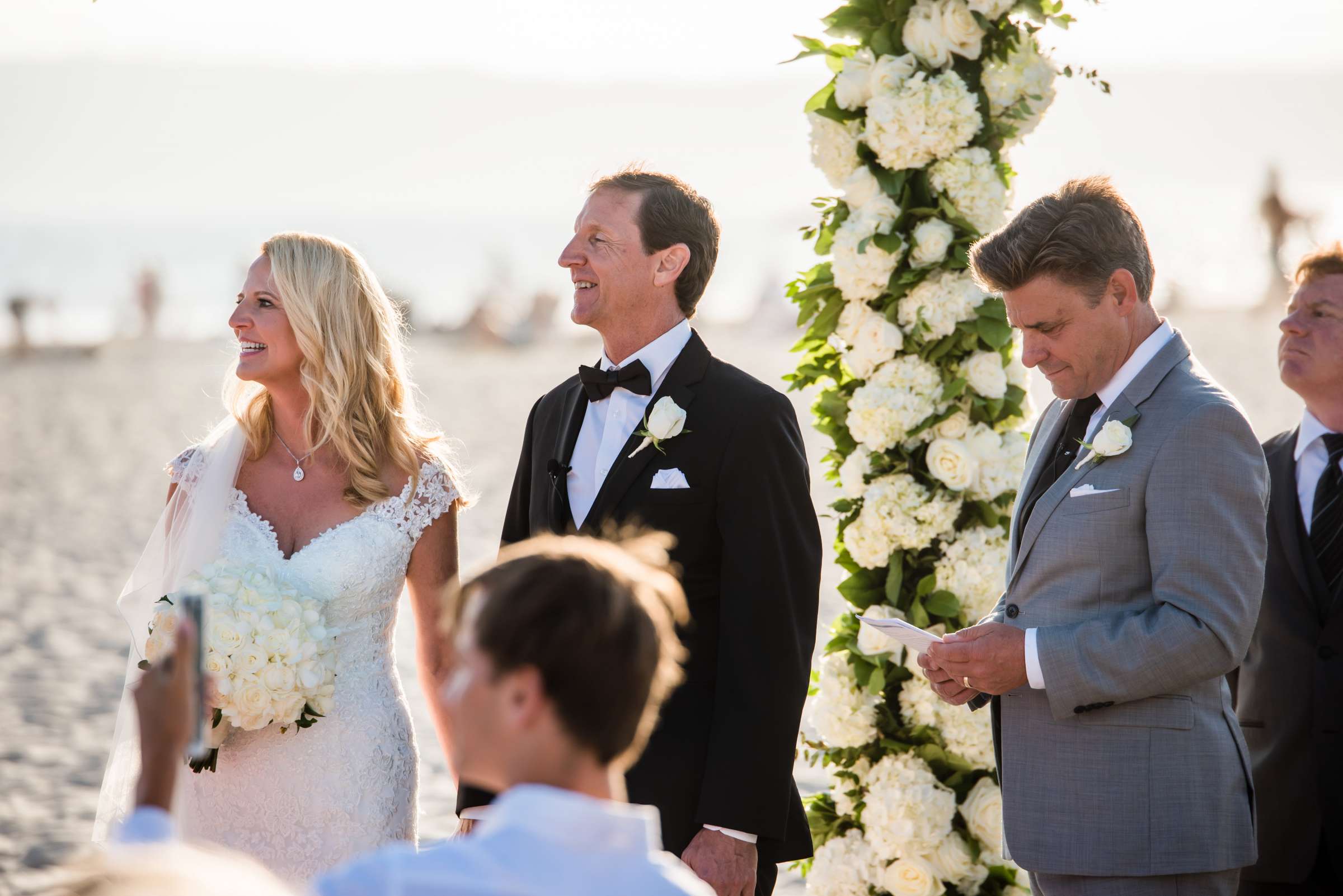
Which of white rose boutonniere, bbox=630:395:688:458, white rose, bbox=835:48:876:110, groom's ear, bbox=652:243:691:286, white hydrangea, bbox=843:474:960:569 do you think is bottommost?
white hydrangea, bbox=843:474:960:569

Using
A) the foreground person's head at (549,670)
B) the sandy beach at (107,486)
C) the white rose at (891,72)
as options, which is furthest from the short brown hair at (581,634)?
the sandy beach at (107,486)

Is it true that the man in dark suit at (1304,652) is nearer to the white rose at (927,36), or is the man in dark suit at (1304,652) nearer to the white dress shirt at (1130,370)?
the white dress shirt at (1130,370)

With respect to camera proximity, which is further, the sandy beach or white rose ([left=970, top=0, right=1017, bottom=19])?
the sandy beach

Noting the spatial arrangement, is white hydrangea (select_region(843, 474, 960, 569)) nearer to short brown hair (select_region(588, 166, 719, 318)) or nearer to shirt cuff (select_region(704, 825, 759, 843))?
short brown hair (select_region(588, 166, 719, 318))

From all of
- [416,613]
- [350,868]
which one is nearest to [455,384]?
[416,613]

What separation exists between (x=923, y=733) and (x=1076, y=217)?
74.6 inches

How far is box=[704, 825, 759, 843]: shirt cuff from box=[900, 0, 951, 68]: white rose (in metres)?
2.46

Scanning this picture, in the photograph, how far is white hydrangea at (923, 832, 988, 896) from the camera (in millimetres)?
4289

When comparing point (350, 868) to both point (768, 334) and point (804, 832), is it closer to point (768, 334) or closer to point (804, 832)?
point (804, 832)

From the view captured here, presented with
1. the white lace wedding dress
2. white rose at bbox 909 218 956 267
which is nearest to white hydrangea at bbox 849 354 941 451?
white rose at bbox 909 218 956 267

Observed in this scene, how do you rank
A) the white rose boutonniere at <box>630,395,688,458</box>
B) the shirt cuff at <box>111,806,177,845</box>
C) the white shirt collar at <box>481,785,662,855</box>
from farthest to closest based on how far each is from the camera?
the white rose boutonniere at <box>630,395,688,458</box> → the white shirt collar at <box>481,785,662,855</box> → the shirt cuff at <box>111,806,177,845</box>

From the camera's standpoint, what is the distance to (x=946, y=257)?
14.3 feet

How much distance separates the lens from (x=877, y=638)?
4.30m

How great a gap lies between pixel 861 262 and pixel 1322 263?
1.41 m
